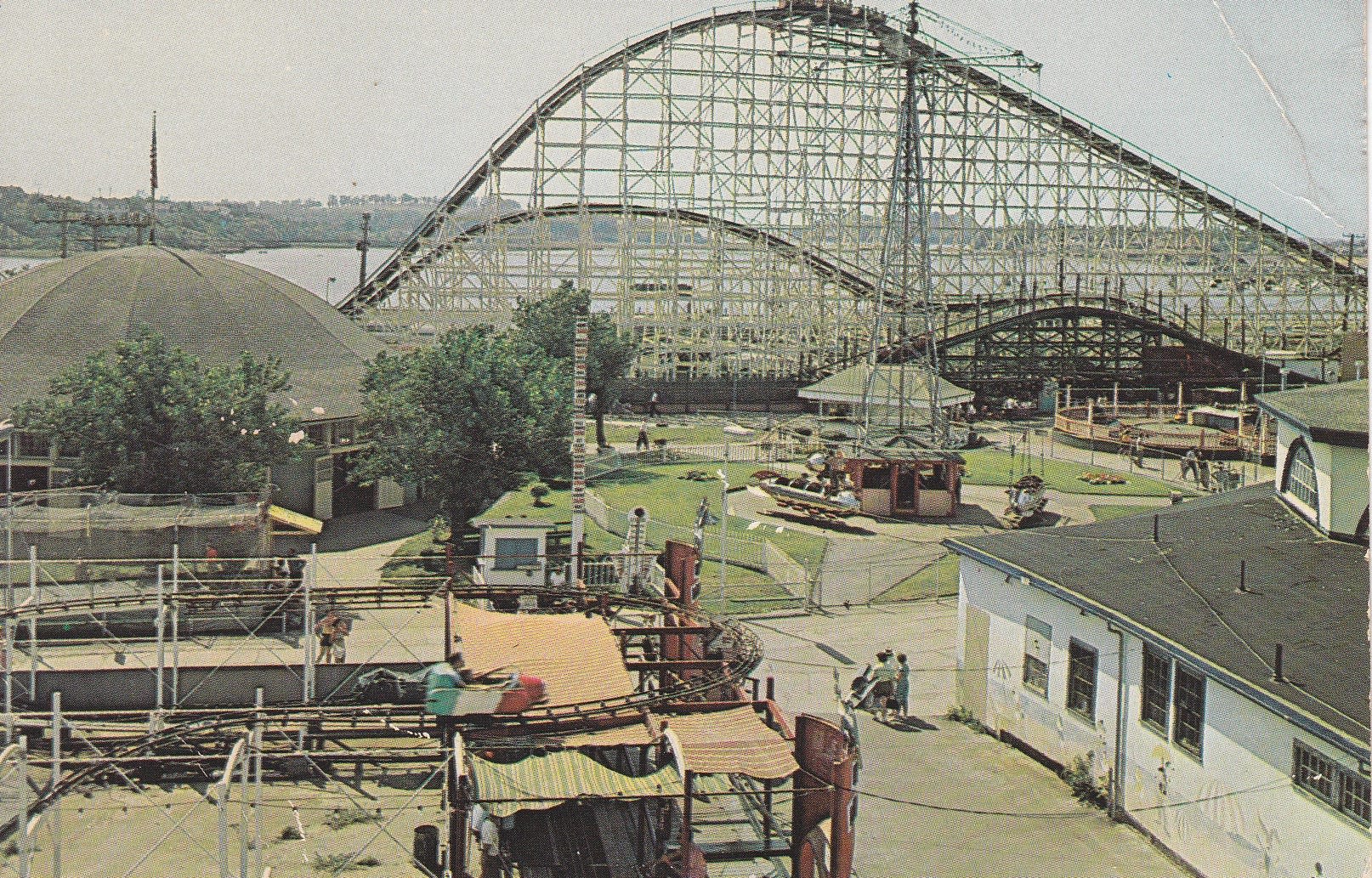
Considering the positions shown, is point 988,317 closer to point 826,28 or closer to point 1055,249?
point 1055,249

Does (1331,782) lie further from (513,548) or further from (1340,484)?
(513,548)

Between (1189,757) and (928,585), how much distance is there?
1242cm

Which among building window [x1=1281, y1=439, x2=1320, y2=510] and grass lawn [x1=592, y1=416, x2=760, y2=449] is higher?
building window [x1=1281, y1=439, x2=1320, y2=510]

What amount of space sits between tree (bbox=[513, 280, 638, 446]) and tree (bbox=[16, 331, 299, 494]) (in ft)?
46.3

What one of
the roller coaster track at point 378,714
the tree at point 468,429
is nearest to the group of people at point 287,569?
the roller coaster track at point 378,714

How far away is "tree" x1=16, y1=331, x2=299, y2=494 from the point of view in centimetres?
2578

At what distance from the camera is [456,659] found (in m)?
13.3

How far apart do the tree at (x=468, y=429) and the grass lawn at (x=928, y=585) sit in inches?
293

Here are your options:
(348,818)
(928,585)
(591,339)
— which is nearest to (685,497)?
(928,585)

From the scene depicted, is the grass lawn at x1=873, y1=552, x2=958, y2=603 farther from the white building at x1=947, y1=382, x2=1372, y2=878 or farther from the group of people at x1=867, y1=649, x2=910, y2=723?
the white building at x1=947, y1=382, x2=1372, y2=878

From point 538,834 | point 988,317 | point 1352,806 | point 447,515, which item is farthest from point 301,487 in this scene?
point 988,317

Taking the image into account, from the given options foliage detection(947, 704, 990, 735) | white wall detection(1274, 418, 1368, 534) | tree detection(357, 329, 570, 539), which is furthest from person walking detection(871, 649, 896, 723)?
tree detection(357, 329, 570, 539)

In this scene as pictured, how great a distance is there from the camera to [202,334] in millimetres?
35250

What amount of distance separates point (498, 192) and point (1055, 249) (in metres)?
21.0
